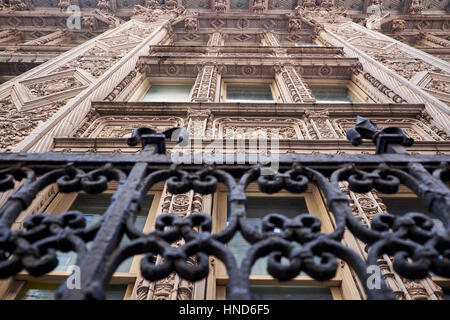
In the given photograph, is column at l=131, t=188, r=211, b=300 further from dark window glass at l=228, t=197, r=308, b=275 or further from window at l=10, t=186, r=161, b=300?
dark window glass at l=228, t=197, r=308, b=275

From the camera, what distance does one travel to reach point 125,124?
237 inches

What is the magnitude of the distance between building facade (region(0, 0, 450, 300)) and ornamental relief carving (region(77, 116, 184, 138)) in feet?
0.12

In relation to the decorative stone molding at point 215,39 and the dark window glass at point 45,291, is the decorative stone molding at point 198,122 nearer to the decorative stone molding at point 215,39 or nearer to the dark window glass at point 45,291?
the dark window glass at point 45,291

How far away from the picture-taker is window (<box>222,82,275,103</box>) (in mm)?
7965

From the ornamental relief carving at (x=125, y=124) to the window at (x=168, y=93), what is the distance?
1767mm

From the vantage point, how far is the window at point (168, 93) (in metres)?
7.86

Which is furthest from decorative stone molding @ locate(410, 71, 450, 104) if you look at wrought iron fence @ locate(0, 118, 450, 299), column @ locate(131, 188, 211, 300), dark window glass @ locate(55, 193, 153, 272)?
column @ locate(131, 188, 211, 300)

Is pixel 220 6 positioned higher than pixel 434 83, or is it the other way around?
pixel 220 6

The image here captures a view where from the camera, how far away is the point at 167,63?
337 inches

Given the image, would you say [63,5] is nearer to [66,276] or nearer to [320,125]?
[320,125]

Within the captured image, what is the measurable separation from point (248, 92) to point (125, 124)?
3752mm

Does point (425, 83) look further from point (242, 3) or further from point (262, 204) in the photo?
point (242, 3)

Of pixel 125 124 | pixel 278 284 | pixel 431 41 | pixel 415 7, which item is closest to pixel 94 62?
pixel 125 124

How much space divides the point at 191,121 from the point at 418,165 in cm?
433
